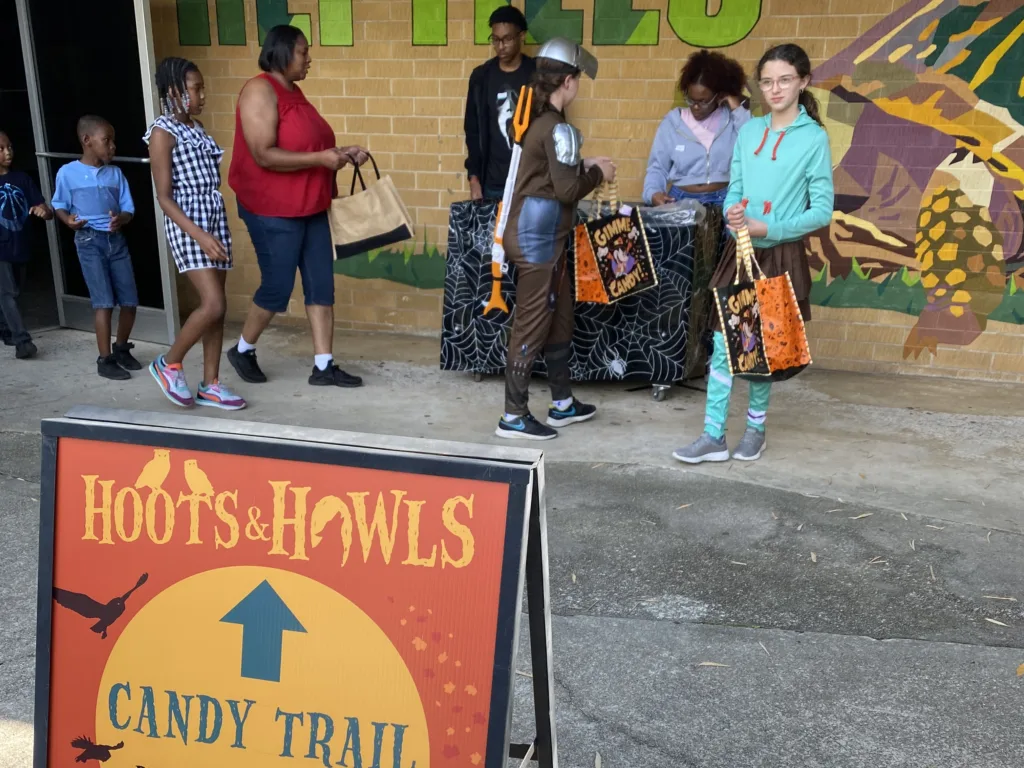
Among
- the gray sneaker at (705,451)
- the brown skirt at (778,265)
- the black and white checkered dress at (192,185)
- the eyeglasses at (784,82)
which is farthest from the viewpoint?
the black and white checkered dress at (192,185)

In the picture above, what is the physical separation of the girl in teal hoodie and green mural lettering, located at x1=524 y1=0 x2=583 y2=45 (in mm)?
2297

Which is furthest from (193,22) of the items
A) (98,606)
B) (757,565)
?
(98,606)

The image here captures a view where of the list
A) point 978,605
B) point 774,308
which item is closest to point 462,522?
point 978,605

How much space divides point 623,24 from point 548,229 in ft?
7.11

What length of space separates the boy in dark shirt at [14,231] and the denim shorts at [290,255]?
5.34ft

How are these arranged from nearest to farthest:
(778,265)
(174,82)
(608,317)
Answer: (778,265) < (174,82) < (608,317)

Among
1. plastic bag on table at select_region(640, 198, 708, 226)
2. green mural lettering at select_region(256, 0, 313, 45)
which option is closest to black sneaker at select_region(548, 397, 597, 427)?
plastic bag on table at select_region(640, 198, 708, 226)

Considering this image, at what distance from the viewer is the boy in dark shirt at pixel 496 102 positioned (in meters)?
5.83

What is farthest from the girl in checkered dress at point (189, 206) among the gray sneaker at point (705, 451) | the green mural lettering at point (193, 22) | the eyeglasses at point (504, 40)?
the gray sneaker at point (705, 451)

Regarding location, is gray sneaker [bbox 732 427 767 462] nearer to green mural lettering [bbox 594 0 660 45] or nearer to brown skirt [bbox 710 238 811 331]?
brown skirt [bbox 710 238 811 331]

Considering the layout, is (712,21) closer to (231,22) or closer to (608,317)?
(608,317)

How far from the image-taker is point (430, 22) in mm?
6496

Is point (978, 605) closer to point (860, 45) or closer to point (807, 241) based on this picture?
point (807, 241)

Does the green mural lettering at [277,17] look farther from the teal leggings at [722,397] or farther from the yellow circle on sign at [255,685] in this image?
the yellow circle on sign at [255,685]
